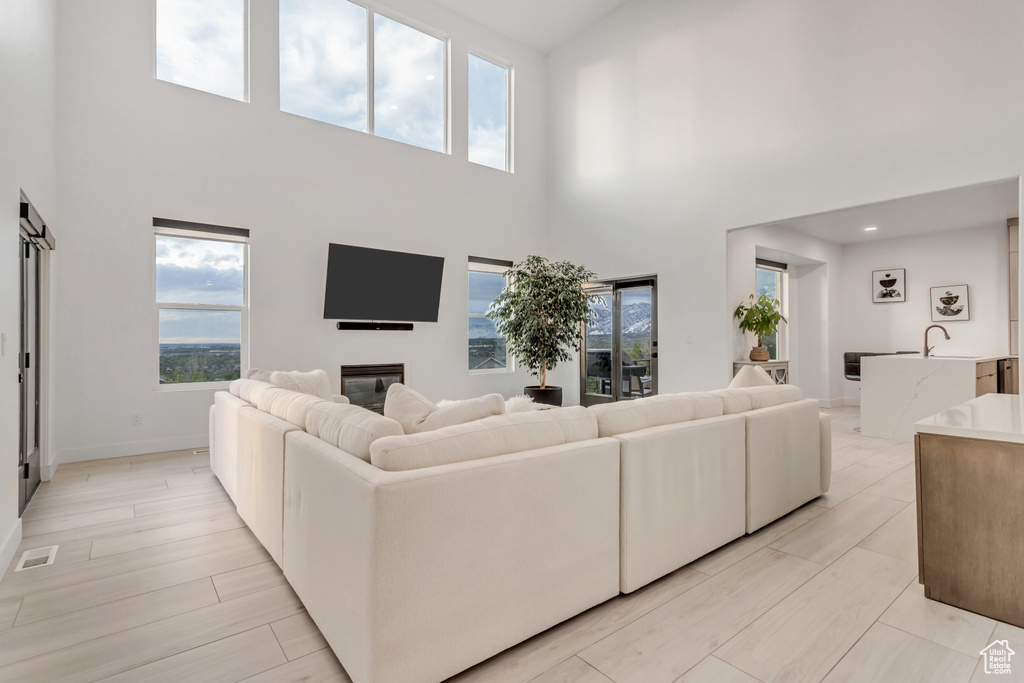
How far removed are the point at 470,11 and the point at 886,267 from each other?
279 inches

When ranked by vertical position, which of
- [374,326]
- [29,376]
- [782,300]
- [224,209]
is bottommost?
[29,376]

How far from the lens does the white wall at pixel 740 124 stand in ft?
13.6

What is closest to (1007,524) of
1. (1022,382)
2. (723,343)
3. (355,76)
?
(1022,382)

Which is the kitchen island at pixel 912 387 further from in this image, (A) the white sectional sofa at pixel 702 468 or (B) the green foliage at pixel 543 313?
(B) the green foliage at pixel 543 313

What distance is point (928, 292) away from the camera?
7137 mm

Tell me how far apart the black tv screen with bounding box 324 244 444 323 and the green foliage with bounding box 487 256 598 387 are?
0.99m

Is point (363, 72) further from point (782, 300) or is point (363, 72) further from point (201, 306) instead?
point (782, 300)

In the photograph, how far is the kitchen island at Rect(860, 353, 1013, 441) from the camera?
480 cm

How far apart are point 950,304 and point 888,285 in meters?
0.80

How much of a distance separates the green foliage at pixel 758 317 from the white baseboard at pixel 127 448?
5.93 meters

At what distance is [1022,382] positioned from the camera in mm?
3717

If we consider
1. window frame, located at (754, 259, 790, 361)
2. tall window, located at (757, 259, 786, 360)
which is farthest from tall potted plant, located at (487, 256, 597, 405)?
window frame, located at (754, 259, 790, 361)

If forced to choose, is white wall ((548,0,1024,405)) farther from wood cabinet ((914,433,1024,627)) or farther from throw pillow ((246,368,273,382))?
throw pillow ((246,368,273,382))

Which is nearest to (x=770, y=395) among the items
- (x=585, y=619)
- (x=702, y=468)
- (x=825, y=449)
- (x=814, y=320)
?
(x=825, y=449)
